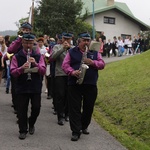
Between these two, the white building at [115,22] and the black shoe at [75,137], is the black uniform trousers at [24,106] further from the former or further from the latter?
the white building at [115,22]

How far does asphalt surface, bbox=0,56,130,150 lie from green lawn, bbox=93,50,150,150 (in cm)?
28

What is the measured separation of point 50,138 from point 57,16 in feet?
83.7

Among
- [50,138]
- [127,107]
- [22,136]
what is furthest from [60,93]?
[127,107]

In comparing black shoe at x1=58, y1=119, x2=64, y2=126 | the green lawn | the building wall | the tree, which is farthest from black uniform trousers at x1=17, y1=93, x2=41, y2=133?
the building wall

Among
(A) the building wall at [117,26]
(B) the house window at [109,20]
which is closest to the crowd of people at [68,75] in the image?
(A) the building wall at [117,26]

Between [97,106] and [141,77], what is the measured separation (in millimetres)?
2619

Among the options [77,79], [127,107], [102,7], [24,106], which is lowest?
[127,107]

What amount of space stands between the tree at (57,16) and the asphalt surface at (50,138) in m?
23.3

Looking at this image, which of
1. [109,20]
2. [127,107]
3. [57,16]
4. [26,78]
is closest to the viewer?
[26,78]

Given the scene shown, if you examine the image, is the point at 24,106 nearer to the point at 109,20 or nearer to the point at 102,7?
the point at 102,7

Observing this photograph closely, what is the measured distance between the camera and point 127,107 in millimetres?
9227

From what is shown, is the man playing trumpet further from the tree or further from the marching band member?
the tree

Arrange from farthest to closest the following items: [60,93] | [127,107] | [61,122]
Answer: [127,107], [60,93], [61,122]

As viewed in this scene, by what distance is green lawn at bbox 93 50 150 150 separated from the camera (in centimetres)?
743
